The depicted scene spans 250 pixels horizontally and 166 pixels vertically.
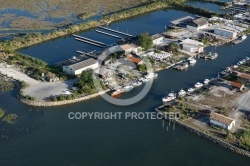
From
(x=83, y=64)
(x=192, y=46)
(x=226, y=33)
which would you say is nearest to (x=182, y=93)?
A: (x=83, y=64)

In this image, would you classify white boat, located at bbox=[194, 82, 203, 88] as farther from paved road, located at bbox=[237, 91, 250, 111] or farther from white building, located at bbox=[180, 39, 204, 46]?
white building, located at bbox=[180, 39, 204, 46]

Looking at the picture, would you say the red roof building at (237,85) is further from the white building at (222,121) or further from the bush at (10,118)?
the bush at (10,118)

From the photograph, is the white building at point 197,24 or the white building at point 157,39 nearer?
the white building at point 157,39

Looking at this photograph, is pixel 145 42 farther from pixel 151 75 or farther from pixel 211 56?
pixel 211 56

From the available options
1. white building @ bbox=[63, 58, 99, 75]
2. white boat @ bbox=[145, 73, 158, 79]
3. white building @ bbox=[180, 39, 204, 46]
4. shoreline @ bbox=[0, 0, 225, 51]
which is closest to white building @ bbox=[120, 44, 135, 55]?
white building @ bbox=[63, 58, 99, 75]

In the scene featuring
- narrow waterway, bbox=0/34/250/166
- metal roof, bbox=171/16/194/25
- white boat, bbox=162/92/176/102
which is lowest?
narrow waterway, bbox=0/34/250/166

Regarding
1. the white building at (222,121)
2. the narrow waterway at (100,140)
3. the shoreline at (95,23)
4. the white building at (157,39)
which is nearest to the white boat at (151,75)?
the narrow waterway at (100,140)
